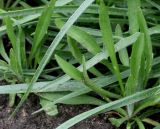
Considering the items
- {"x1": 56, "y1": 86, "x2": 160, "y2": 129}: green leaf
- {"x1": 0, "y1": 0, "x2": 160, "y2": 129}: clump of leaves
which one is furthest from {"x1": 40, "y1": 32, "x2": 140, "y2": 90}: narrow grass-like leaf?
{"x1": 56, "y1": 86, "x2": 160, "y2": 129}: green leaf

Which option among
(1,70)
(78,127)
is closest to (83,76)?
(78,127)

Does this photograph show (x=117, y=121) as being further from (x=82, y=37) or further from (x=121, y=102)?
(x=82, y=37)

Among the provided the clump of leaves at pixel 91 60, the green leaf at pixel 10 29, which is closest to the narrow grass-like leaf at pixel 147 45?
the clump of leaves at pixel 91 60

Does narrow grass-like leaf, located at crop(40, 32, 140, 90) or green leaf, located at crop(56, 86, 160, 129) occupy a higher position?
narrow grass-like leaf, located at crop(40, 32, 140, 90)

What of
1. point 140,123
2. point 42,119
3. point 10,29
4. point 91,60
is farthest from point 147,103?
point 10,29

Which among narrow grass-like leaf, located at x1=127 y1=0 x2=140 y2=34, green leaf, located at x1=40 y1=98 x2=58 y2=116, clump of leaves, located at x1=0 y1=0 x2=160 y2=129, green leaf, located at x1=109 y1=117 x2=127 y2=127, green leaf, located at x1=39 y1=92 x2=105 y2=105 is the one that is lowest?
green leaf, located at x1=109 y1=117 x2=127 y2=127

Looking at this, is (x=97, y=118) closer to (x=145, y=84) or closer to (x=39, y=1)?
(x=145, y=84)

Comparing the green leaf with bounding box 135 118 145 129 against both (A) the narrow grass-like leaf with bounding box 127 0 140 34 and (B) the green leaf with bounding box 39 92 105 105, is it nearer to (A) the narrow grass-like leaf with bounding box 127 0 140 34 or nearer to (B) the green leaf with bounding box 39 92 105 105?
(B) the green leaf with bounding box 39 92 105 105

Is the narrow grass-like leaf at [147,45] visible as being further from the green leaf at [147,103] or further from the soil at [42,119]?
the soil at [42,119]
